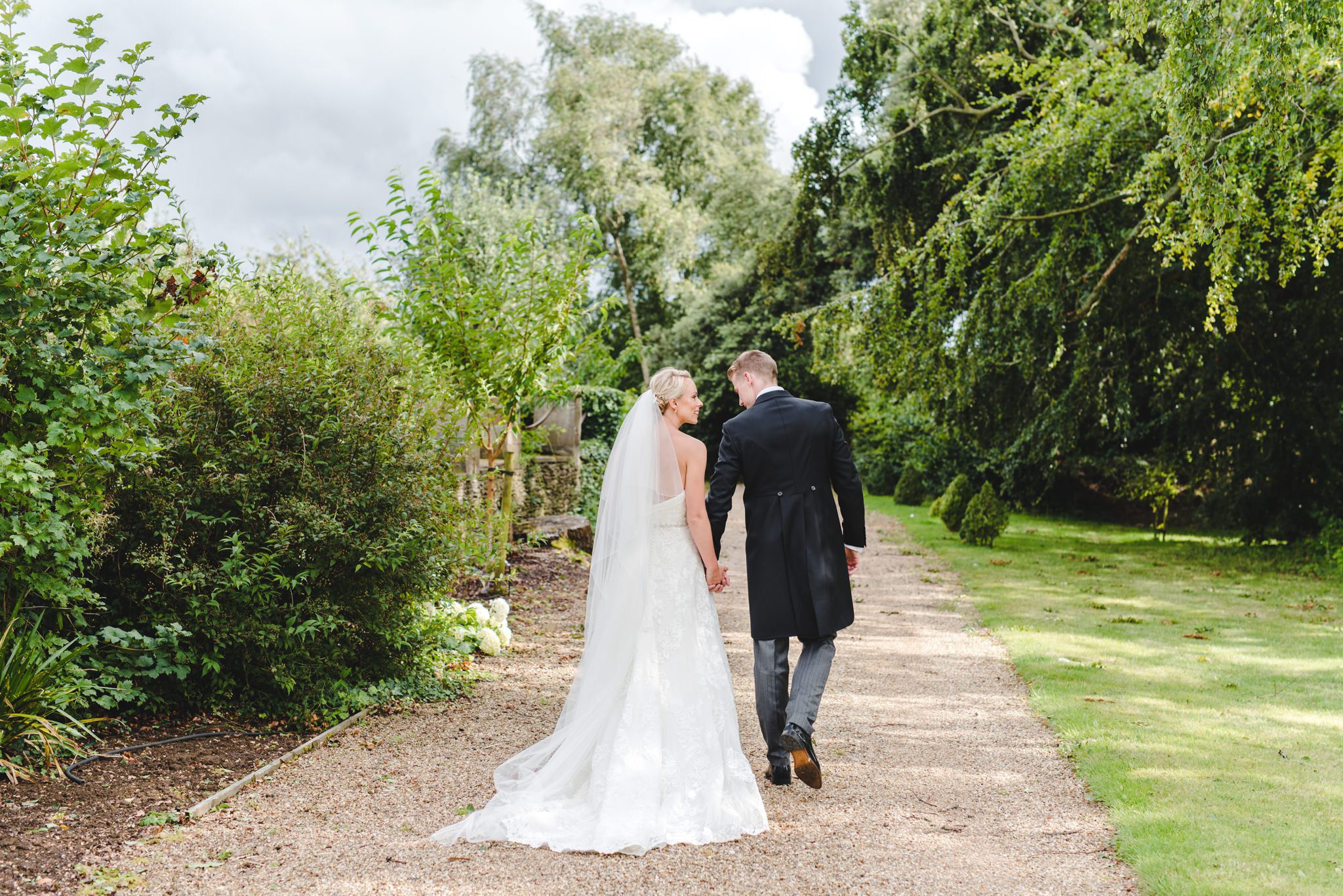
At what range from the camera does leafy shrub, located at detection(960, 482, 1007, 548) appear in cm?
1500

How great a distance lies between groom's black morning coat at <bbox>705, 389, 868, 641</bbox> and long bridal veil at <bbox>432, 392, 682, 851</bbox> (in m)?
0.33

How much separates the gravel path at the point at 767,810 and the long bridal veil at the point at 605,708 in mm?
144

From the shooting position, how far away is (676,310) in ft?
112

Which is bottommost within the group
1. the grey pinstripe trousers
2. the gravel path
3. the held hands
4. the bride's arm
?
the gravel path

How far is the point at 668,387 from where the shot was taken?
4.68 metres

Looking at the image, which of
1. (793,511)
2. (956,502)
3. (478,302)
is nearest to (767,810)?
(793,511)

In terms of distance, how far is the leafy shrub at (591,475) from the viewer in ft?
47.8

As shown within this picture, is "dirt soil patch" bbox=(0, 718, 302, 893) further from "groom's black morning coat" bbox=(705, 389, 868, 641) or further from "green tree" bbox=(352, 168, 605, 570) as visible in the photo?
"green tree" bbox=(352, 168, 605, 570)

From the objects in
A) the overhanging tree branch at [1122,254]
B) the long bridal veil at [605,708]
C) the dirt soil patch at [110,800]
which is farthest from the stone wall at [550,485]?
the long bridal veil at [605,708]

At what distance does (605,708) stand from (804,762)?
921 mm

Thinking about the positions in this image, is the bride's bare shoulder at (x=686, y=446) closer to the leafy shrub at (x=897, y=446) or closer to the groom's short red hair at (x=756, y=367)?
the groom's short red hair at (x=756, y=367)

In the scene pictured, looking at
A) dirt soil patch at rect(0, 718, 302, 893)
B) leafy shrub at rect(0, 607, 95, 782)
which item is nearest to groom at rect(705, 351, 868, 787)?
dirt soil patch at rect(0, 718, 302, 893)

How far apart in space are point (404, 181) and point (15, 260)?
14.4 feet

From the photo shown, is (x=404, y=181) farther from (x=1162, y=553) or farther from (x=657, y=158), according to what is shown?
(x=657, y=158)
